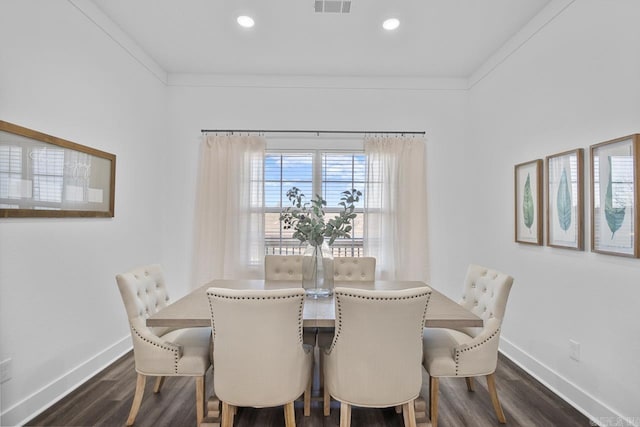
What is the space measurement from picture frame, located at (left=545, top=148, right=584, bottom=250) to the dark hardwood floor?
1079 millimetres

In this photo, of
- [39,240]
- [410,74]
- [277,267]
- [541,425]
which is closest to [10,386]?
[39,240]

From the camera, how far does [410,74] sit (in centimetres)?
359

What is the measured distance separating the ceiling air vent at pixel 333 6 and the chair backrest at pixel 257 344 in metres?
2.09

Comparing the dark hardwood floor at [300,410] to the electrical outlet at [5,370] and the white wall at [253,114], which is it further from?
the white wall at [253,114]

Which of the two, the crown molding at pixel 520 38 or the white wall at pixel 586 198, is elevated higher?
the crown molding at pixel 520 38

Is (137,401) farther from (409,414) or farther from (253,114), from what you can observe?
(253,114)

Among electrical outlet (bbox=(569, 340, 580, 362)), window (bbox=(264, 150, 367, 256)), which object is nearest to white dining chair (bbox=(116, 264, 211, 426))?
window (bbox=(264, 150, 367, 256))

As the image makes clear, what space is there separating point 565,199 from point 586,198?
0.16 metres

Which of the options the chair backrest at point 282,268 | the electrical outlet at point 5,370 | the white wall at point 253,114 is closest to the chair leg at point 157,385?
the electrical outlet at point 5,370

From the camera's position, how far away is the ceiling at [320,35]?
2463 millimetres

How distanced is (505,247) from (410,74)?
81.9 inches

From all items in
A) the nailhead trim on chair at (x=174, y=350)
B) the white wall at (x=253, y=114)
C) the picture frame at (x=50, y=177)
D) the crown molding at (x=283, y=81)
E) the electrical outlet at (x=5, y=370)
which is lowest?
the electrical outlet at (x=5, y=370)

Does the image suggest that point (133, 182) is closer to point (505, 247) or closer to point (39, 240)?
point (39, 240)

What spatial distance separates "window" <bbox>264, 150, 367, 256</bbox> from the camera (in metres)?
3.69
